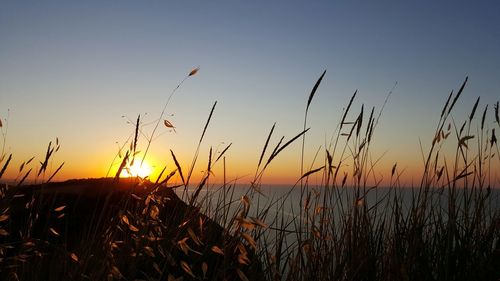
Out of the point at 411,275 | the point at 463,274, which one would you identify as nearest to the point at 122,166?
the point at 411,275

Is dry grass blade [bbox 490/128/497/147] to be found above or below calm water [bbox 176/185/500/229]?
above

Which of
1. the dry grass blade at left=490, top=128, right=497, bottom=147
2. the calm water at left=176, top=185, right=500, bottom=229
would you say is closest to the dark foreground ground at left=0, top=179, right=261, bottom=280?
the calm water at left=176, top=185, right=500, bottom=229

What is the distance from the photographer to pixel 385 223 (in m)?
2.60

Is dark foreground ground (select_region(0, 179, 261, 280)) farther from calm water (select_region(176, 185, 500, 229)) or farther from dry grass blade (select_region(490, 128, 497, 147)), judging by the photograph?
dry grass blade (select_region(490, 128, 497, 147))

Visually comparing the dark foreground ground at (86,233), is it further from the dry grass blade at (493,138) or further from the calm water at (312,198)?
the dry grass blade at (493,138)

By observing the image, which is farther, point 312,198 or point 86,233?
point 86,233

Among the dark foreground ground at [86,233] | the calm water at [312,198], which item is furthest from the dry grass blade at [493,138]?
the dark foreground ground at [86,233]

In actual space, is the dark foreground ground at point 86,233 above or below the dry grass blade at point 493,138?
below

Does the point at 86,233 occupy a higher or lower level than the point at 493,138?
lower

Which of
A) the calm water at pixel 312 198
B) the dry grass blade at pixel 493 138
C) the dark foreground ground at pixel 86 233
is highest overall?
the dry grass blade at pixel 493 138

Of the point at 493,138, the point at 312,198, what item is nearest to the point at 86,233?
the point at 312,198

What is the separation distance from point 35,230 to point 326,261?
230 centimetres

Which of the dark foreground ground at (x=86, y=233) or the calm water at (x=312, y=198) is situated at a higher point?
the calm water at (x=312, y=198)

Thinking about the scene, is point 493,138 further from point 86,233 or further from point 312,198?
point 86,233
